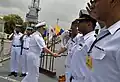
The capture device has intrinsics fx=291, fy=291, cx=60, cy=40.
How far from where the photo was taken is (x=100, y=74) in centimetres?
183

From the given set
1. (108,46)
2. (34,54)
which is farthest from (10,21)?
(108,46)

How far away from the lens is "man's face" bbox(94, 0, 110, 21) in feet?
6.24

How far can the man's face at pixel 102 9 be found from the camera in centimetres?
190

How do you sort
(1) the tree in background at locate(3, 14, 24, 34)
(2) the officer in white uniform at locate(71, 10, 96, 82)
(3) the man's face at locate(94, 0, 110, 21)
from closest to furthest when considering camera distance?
(3) the man's face at locate(94, 0, 110, 21), (2) the officer in white uniform at locate(71, 10, 96, 82), (1) the tree in background at locate(3, 14, 24, 34)

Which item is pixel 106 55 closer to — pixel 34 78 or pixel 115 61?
pixel 115 61

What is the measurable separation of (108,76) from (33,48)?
5.86 meters

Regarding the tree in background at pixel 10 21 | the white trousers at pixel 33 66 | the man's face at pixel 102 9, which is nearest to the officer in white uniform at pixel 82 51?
the man's face at pixel 102 9

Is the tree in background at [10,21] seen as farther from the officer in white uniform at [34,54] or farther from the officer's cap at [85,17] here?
the officer's cap at [85,17]

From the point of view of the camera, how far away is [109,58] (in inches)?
69.0

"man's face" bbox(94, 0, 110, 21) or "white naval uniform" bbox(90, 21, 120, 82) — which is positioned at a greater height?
"man's face" bbox(94, 0, 110, 21)

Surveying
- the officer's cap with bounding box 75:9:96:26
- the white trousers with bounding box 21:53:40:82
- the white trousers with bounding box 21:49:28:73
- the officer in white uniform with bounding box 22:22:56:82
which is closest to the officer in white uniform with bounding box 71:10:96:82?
the officer's cap with bounding box 75:9:96:26

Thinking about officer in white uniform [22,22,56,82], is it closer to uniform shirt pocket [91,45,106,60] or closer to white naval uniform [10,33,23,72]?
white naval uniform [10,33,23,72]

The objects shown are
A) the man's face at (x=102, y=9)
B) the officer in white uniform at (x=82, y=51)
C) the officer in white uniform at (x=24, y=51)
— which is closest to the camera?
the man's face at (x=102, y=9)

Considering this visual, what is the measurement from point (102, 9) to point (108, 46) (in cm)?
29
